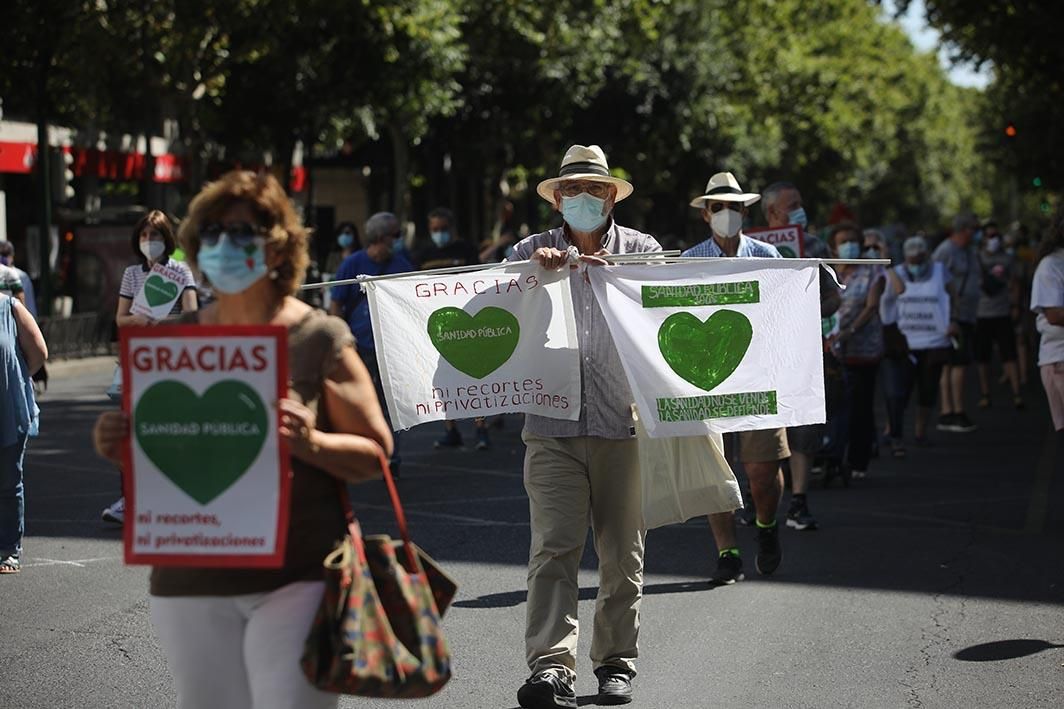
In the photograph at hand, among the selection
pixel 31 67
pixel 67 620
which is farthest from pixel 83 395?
pixel 67 620

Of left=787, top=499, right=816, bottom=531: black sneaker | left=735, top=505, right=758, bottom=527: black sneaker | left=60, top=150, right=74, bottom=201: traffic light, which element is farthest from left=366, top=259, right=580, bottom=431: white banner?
left=60, top=150, right=74, bottom=201: traffic light

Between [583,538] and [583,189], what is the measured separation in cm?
130

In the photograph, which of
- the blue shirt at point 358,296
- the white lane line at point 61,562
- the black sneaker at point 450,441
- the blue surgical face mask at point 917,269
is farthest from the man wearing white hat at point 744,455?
the blue surgical face mask at point 917,269

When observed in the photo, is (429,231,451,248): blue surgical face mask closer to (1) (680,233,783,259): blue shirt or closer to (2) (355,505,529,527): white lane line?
(2) (355,505,529,527): white lane line

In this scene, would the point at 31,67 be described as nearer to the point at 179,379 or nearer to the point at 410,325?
the point at 410,325

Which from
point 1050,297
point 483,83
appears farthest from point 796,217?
point 483,83

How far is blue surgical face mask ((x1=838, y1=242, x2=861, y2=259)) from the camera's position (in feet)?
41.5

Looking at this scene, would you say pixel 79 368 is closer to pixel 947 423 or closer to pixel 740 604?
pixel 947 423

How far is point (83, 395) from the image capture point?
19938 mm

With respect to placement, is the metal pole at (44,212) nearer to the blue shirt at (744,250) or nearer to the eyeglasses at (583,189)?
the blue shirt at (744,250)

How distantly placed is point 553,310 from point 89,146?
28.5 meters

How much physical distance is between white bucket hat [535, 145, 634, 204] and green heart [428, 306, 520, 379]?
0.53 meters

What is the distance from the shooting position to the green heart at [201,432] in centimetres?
361

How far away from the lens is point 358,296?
11.9 m
